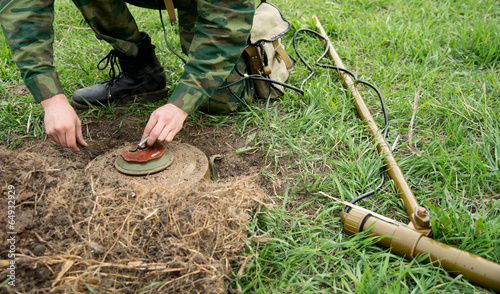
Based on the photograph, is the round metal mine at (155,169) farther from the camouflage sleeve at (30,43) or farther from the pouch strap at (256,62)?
the pouch strap at (256,62)

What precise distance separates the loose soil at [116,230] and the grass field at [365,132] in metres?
0.17

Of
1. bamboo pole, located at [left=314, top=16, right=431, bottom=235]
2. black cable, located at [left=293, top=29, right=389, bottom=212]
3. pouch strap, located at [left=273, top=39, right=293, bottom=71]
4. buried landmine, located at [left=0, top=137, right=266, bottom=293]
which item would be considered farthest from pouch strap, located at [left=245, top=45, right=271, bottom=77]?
buried landmine, located at [left=0, top=137, right=266, bottom=293]

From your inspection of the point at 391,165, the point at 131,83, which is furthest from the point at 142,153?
the point at 391,165

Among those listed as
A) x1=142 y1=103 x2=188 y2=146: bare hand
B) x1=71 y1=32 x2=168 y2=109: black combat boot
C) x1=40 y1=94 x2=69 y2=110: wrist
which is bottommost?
x1=71 y1=32 x2=168 y2=109: black combat boot

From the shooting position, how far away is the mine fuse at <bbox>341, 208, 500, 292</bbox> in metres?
1.39

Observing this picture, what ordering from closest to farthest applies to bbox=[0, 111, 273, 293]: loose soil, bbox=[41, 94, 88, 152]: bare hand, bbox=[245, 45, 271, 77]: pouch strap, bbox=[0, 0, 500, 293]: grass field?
bbox=[0, 111, 273, 293]: loose soil < bbox=[0, 0, 500, 293]: grass field < bbox=[41, 94, 88, 152]: bare hand < bbox=[245, 45, 271, 77]: pouch strap

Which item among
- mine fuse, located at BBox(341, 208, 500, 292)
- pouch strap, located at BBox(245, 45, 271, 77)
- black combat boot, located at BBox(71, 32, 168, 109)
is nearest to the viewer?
mine fuse, located at BBox(341, 208, 500, 292)

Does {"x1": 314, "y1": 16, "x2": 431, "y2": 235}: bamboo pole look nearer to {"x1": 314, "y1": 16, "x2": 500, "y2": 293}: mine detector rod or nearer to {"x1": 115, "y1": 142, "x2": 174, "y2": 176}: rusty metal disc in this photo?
{"x1": 314, "y1": 16, "x2": 500, "y2": 293}: mine detector rod

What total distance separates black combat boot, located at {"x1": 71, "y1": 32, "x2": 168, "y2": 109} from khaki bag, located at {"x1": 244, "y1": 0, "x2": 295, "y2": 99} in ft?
2.23

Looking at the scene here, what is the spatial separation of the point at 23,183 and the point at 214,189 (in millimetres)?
779

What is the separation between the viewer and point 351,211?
1.67 m

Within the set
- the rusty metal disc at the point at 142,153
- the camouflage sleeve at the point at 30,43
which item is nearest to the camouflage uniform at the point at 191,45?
the camouflage sleeve at the point at 30,43

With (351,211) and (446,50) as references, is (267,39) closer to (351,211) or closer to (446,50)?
(351,211)

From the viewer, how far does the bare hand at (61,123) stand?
5.53 feet
